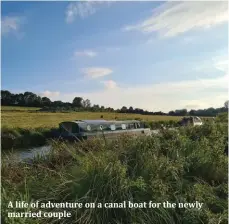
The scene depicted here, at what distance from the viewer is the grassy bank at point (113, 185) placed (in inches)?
163

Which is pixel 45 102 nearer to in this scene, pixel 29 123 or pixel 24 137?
pixel 29 123

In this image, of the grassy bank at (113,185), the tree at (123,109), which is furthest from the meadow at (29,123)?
the grassy bank at (113,185)

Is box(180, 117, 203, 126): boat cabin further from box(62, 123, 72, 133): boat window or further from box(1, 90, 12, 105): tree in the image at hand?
box(1, 90, 12, 105): tree

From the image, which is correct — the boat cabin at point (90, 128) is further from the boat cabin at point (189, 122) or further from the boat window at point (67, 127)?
the boat cabin at point (189, 122)

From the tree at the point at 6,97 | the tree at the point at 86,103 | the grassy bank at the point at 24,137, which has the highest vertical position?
the tree at the point at 6,97

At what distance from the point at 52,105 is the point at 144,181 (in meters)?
4.78

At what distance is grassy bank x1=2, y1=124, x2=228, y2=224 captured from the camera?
4.15m

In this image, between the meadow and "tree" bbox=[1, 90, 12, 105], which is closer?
the meadow

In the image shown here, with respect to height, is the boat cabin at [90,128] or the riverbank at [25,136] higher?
the boat cabin at [90,128]

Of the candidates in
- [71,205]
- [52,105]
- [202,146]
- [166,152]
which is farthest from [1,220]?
[52,105]

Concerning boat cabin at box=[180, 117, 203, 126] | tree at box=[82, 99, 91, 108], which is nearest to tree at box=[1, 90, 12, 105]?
tree at box=[82, 99, 91, 108]

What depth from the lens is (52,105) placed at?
895 centimetres

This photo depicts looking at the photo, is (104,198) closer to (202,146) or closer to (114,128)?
(202,146)

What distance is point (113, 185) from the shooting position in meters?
4.39
